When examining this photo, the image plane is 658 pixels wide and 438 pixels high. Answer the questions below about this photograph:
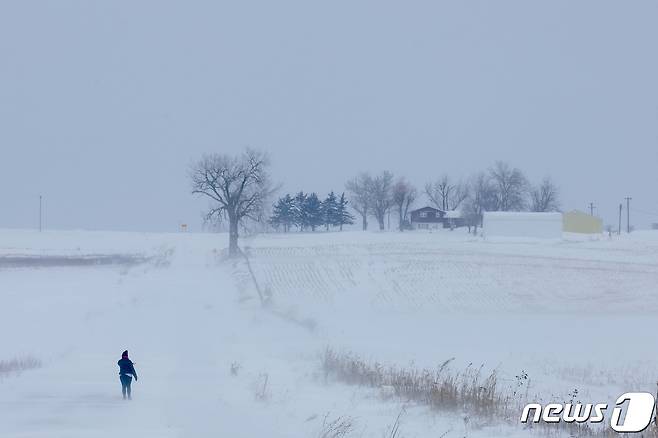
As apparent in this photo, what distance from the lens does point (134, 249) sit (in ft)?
286

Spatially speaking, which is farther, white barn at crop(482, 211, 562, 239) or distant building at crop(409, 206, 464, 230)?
distant building at crop(409, 206, 464, 230)

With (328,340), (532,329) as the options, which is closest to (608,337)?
(532,329)

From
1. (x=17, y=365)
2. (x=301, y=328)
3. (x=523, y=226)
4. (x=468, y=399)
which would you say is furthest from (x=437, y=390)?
(x=523, y=226)

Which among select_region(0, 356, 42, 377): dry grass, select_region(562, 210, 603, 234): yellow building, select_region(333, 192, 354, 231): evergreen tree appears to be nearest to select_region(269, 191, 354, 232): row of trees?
select_region(333, 192, 354, 231): evergreen tree

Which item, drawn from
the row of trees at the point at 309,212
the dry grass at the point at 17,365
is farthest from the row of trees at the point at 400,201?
the dry grass at the point at 17,365

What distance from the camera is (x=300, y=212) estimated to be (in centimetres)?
15088

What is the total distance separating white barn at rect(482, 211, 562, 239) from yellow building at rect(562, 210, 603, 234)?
58.7 feet

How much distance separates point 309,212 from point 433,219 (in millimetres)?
23275

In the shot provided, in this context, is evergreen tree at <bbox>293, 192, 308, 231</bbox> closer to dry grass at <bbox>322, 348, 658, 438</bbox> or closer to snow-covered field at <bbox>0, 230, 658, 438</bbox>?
snow-covered field at <bbox>0, 230, 658, 438</bbox>

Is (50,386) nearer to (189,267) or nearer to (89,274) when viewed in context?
(89,274)

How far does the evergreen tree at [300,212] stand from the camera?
495 feet

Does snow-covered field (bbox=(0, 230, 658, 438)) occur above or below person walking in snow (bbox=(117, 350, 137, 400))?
below

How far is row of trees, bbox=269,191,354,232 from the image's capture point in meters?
148

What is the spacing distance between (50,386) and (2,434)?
443 centimetres
